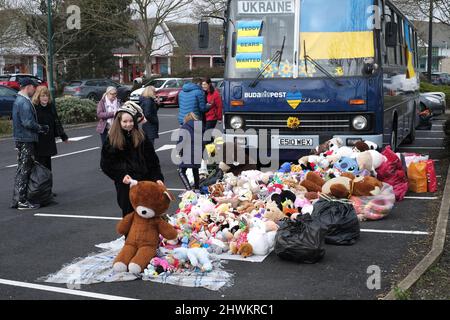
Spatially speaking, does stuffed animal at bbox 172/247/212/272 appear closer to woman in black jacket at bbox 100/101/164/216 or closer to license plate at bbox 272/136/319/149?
woman in black jacket at bbox 100/101/164/216

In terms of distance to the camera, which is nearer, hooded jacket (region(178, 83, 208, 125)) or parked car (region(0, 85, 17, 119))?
hooded jacket (region(178, 83, 208, 125))

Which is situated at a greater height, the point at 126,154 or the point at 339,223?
the point at 126,154

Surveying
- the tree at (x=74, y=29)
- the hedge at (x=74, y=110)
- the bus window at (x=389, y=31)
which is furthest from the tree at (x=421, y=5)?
the tree at (x=74, y=29)

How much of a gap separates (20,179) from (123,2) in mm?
38297

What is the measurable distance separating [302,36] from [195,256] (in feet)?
17.3

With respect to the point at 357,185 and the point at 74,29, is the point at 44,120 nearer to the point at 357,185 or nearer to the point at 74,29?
the point at 357,185

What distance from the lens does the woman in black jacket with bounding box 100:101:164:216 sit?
6.18 meters

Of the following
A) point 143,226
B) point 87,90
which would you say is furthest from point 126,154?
point 87,90

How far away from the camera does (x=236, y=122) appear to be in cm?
1055

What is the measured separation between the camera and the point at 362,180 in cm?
824

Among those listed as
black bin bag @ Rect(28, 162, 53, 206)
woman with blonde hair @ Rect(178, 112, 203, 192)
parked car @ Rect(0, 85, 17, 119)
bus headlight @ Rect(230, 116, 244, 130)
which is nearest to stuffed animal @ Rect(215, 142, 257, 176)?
bus headlight @ Rect(230, 116, 244, 130)

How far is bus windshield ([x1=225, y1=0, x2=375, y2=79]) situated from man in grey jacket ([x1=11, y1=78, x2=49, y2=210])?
340 cm

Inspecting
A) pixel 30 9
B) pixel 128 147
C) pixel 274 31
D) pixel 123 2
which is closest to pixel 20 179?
pixel 128 147
